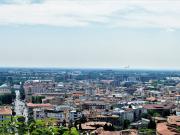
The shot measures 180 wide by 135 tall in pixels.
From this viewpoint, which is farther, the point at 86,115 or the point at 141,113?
the point at 141,113

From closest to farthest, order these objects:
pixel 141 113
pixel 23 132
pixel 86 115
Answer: pixel 23 132
pixel 86 115
pixel 141 113

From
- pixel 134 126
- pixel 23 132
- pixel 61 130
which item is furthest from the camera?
pixel 134 126

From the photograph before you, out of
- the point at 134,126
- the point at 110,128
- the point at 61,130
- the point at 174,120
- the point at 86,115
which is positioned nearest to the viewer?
the point at 61,130

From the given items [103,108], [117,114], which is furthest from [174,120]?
[103,108]

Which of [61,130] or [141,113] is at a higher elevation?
[61,130]

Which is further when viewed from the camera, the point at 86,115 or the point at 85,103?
the point at 85,103

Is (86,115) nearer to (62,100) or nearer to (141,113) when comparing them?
(141,113)

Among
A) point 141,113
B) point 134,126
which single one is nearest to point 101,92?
point 141,113

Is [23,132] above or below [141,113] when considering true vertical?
above

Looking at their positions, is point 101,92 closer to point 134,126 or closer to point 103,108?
point 103,108
